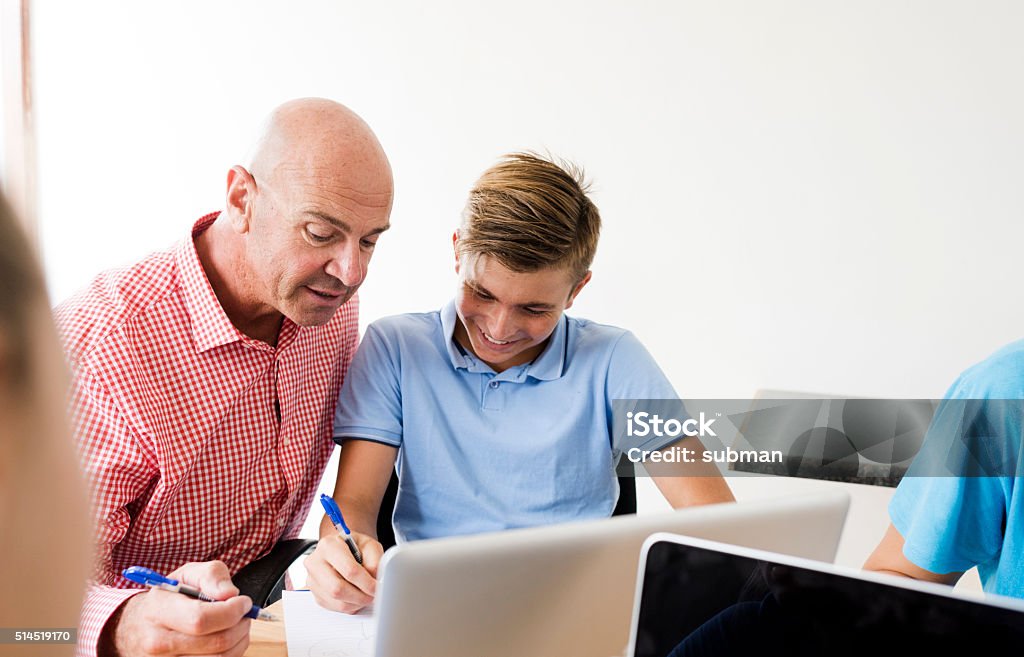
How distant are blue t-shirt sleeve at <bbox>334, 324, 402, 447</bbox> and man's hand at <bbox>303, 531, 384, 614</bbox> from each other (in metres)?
0.38

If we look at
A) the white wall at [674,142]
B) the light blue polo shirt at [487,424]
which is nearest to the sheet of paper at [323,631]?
the light blue polo shirt at [487,424]

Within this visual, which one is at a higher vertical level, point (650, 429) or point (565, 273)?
point (565, 273)

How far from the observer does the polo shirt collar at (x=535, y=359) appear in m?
1.68

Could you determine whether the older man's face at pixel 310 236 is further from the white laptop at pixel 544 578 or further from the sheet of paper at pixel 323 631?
the white laptop at pixel 544 578

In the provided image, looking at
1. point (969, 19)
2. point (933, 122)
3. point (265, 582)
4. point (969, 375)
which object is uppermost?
point (969, 19)

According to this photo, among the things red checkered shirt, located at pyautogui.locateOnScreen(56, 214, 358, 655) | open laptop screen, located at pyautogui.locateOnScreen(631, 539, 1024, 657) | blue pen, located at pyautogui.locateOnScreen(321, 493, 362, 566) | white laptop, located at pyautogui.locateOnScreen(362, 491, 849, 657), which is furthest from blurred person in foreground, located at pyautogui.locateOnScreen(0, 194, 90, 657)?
red checkered shirt, located at pyautogui.locateOnScreen(56, 214, 358, 655)

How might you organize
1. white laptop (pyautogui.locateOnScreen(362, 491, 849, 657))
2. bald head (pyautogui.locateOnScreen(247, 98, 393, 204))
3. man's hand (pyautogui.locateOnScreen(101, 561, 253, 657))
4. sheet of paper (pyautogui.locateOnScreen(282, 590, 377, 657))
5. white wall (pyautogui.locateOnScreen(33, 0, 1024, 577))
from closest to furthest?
white laptop (pyautogui.locateOnScreen(362, 491, 849, 657))
man's hand (pyautogui.locateOnScreen(101, 561, 253, 657))
sheet of paper (pyautogui.locateOnScreen(282, 590, 377, 657))
bald head (pyautogui.locateOnScreen(247, 98, 393, 204))
white wall (pyautogui.locateOnScreen(33, 0, 1024, 577))

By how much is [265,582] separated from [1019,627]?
3.73ft

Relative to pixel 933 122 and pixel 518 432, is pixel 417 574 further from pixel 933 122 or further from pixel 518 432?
pixel 933 122

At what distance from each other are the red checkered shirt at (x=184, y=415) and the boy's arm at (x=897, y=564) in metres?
0.98

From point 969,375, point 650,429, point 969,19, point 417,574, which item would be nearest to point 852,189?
point 969,19

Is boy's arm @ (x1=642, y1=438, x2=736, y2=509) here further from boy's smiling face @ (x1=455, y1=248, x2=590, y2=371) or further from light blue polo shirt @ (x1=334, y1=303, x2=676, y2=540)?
boy's smiling face @ (x1=455, y1=248, x2=590, y2=371)

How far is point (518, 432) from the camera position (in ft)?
5.46

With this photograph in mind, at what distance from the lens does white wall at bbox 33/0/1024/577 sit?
2.53 m
